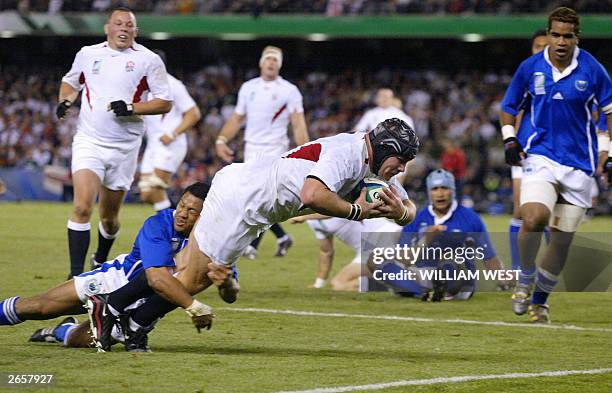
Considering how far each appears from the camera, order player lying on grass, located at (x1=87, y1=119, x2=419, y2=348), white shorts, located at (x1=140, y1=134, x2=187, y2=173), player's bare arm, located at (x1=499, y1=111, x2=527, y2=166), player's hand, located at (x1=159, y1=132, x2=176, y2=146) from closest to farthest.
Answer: player lying on grass, located at (x1=87, y1=119, x2=419, y2=348), player's bare arm, located at (x1=499, y1=111, x2=527, y2=166), player's hand, located at (x1=159, y1=132, x2=176, y2=146), white shorts, located at (x1=140, y1=134, x2=187, y2=173)

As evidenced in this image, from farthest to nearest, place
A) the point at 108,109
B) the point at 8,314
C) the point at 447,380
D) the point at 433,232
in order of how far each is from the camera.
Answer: the point at 433,232
the point at 108,109
the point at 8,314
the point at 447,380

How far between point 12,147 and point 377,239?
20.9 metres

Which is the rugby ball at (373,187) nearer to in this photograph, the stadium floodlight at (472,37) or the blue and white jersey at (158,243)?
the blue and white jersey at (158,243)

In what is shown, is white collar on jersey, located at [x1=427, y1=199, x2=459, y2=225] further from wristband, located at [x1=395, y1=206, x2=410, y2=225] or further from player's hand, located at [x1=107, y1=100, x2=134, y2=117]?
wristband, located at [x1=395, y1=206, x2=410, y2=225]

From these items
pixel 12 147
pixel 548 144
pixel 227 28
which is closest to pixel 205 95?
pixel 227 28

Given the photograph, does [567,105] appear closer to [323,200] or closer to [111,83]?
[323,200]

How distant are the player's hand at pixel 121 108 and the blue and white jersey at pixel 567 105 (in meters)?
3.54

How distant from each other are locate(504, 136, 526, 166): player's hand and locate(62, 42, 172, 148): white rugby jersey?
338 centimetres

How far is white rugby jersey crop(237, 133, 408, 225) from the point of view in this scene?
6539 millimetres

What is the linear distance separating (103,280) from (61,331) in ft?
1.63

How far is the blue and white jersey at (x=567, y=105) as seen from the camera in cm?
905

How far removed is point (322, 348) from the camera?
24.9 ft

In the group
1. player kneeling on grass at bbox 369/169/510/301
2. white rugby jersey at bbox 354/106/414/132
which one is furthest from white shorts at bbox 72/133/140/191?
white rugby jersey at bbox 354/106/414/132

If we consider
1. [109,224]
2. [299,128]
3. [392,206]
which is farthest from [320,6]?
[392,206]
